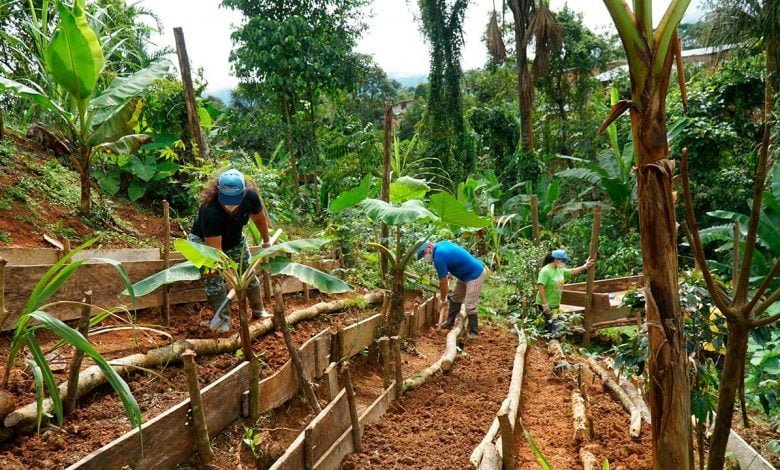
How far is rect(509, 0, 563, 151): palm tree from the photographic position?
48.0 feet

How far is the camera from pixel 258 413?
3.19 m

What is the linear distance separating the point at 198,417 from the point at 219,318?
1.49m

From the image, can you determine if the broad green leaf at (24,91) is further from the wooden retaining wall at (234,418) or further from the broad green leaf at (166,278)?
the wooden retaining wall at (234,418)

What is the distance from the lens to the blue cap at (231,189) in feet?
12.6

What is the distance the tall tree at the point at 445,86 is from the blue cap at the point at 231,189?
1270cm

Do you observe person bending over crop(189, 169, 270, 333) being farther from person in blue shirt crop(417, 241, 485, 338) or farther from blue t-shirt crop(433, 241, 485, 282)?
blue t-shirt crop(433, 241, 485, 282)

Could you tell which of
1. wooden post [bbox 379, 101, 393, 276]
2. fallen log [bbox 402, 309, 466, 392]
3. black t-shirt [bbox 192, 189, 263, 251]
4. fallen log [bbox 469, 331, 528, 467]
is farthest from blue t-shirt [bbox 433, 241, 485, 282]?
black t-shirt [bbox 192, 189, 263, 251]

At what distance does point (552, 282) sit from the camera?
7.27m

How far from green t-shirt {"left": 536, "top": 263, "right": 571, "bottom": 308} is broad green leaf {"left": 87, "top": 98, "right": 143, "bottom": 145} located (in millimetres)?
5271

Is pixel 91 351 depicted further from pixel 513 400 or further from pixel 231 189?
pixel 513 400

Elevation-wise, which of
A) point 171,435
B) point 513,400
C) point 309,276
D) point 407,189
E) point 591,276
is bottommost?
point 513,400

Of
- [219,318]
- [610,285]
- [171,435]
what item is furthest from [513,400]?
[610,285]

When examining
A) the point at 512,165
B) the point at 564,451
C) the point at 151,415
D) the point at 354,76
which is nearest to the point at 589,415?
the point at 564,451

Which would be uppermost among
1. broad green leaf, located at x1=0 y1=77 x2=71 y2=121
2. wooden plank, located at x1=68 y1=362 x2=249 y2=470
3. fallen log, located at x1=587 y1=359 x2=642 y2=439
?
broad green leaf, located at x1=0 y1=77 x2=71 y2=121
